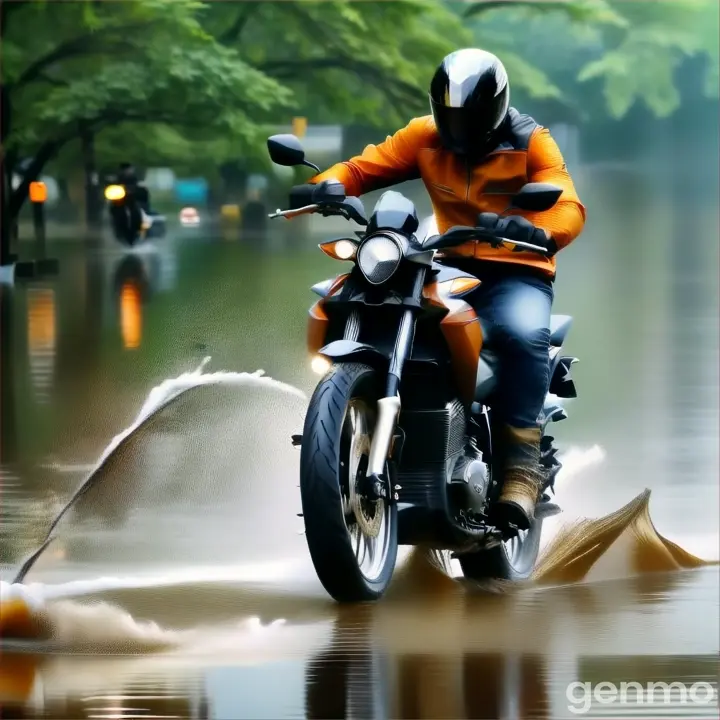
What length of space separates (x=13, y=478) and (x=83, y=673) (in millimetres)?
4017

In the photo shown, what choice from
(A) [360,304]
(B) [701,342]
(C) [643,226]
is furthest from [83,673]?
(C) [643,226]

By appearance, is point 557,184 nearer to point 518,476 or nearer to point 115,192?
point 518,476

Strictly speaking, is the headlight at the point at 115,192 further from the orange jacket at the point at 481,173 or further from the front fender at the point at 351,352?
the front fender at the point at 351,352

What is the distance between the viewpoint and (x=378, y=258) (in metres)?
6.60

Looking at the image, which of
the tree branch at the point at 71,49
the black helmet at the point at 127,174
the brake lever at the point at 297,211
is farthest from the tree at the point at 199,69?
the brake lever at the point at 297,211

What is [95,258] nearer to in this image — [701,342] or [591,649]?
[701,342]

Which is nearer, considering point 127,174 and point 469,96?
point 469,96

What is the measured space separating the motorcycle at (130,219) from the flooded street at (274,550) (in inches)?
368

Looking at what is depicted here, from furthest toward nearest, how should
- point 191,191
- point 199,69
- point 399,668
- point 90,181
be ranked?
point 191,191 → point 90,181 → point 199,69 → point 399,668

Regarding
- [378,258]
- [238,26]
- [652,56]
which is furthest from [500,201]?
[652,56]

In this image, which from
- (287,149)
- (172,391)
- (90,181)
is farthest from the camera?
(90,181)

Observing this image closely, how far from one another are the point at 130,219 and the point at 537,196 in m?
21.5

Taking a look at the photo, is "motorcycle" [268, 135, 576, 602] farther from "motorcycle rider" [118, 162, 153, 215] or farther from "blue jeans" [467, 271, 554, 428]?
"motorcycle rider" [118, 162, 153, 215]

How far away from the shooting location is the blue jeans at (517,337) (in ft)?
23.0
